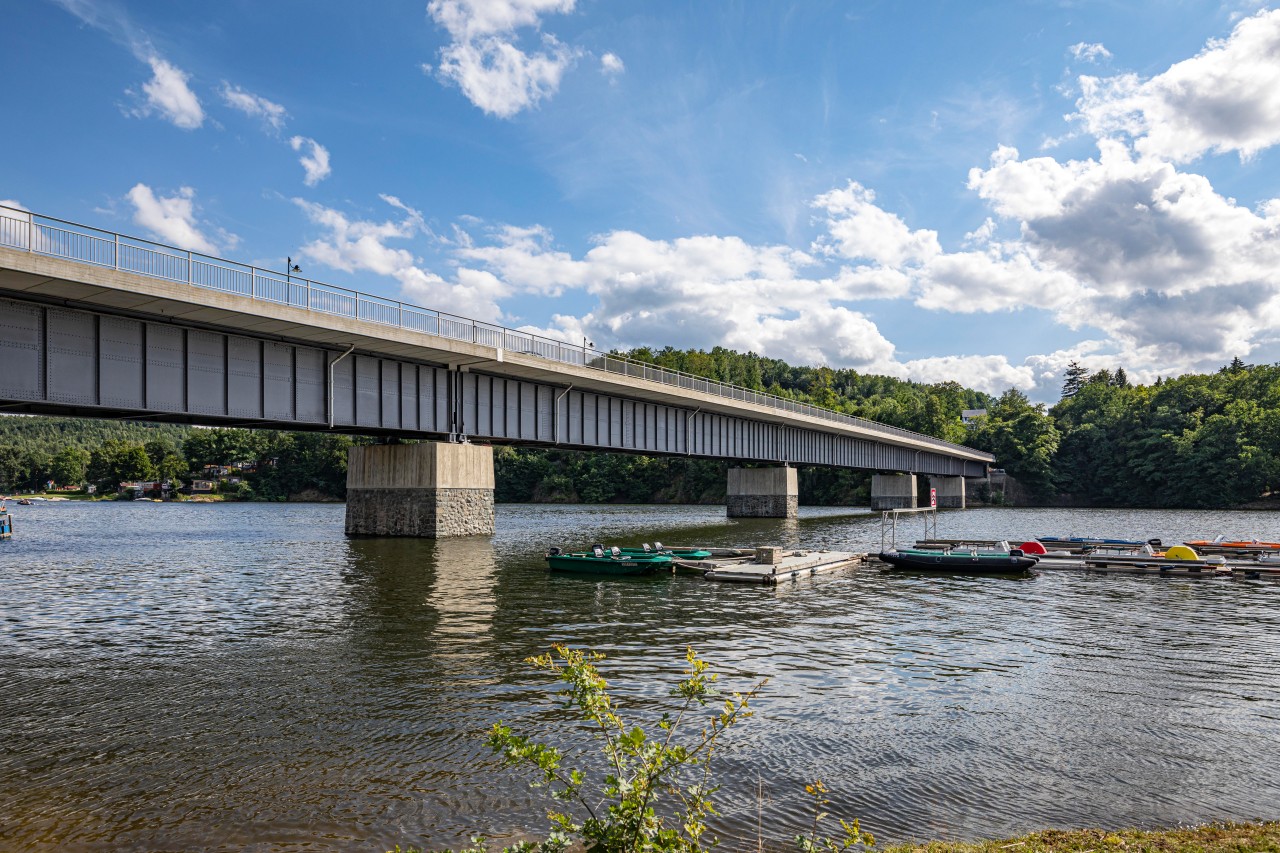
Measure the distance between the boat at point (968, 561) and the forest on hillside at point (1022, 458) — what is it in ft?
301

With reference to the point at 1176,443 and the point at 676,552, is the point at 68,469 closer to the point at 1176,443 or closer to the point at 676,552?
the point at 676,552

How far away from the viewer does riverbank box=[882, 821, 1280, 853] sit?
320 inches

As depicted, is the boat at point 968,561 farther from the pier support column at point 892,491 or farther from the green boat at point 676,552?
the pier support column at point 892,491

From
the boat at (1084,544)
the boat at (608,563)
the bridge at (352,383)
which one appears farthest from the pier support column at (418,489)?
the boat at (1084,544)

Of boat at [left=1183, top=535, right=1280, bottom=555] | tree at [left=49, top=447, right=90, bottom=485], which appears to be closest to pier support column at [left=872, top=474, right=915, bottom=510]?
boat at [left=1183, top=535, right=1280, bottom=555]

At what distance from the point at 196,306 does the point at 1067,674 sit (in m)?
32.0

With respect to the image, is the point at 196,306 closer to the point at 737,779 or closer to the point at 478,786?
the point at 478,786

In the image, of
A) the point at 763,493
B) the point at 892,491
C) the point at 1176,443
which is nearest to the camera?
the point at 763,493

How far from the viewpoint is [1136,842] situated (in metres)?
8.39

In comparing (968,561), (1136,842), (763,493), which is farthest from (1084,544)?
(763,493)

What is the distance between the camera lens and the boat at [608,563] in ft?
113

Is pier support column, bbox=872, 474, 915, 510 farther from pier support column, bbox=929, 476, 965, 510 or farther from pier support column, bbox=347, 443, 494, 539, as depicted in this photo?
pier support column, bbox=347, 443, 494, 539

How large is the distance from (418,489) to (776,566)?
2338 centimetres

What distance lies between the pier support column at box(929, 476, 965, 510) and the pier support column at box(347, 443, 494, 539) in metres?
95.0
